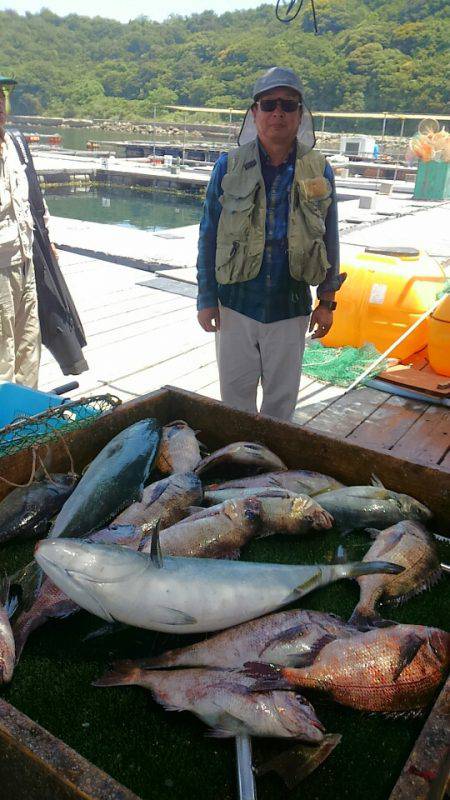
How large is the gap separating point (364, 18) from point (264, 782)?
5302 inches

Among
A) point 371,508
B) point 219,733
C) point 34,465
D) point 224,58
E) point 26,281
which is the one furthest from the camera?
point 224,58

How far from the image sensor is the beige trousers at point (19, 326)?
13.4 feet

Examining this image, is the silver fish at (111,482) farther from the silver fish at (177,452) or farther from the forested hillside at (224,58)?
the forested hillside at (224,58)

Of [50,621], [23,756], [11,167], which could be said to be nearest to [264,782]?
[23,756]

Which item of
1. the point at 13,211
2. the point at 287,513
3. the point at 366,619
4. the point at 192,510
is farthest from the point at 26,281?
the point at 366,619

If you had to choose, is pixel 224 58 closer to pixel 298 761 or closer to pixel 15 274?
pixel 15 274

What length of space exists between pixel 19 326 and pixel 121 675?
129 inches

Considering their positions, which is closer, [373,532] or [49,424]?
[373,532]

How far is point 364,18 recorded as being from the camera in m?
109

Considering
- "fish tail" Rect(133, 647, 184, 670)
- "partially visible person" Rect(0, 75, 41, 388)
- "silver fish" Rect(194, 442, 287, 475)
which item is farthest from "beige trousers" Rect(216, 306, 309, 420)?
"fish tail" Rect(133, 647, 184, 670)

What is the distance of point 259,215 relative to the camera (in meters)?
3.56

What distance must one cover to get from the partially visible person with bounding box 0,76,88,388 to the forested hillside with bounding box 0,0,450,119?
75.2 metres

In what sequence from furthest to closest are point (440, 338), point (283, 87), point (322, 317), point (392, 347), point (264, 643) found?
point (392, 347) → point (440, 338) → point (322, 317) → point (283, 87) → point (264, 643)

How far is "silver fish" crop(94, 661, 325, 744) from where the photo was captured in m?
1.52
